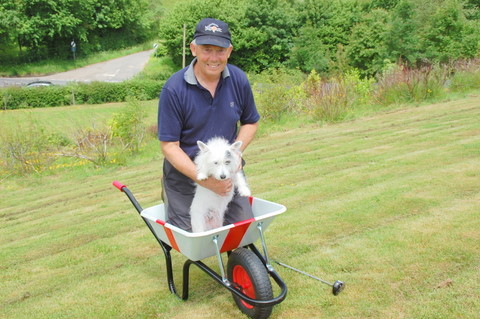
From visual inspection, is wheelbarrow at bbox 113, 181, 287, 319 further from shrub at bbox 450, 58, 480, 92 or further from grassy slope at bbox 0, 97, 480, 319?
shrub at bbox 450, 58, 480, 92

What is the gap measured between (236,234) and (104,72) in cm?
4253

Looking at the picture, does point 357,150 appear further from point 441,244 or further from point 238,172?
point 238,172

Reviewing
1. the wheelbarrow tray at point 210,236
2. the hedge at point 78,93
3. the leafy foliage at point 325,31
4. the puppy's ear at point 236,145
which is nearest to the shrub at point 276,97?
the wheelbarrow tray at point 210,236

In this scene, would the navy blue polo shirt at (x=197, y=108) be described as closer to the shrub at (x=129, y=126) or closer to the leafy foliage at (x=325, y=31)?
the shrub at (x=129, y=126)

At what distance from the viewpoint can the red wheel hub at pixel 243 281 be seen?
9.61ft

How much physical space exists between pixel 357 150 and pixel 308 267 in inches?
193

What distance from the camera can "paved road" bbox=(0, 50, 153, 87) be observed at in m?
38.4

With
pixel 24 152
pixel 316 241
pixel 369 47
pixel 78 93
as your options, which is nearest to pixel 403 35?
pixel 369 47

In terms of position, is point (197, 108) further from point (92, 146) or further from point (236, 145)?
point (92, 146)

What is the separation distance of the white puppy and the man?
8 centimetres

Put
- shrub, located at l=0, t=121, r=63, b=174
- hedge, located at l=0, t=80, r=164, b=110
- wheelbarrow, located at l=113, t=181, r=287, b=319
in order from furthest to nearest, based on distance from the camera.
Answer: hedge, located at l=0, t=80, r=164, b=110 → shrub, located at l=0, t=121, r=63, b=174 → wheelbarrow, located at l=113, t=181, r=287, b=319

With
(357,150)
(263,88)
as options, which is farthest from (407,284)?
(263,88)

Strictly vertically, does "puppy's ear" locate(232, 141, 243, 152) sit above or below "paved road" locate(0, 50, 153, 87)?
above

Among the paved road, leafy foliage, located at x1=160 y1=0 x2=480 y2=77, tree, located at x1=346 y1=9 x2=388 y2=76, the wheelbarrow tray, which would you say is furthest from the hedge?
the wheelbarrow tray
